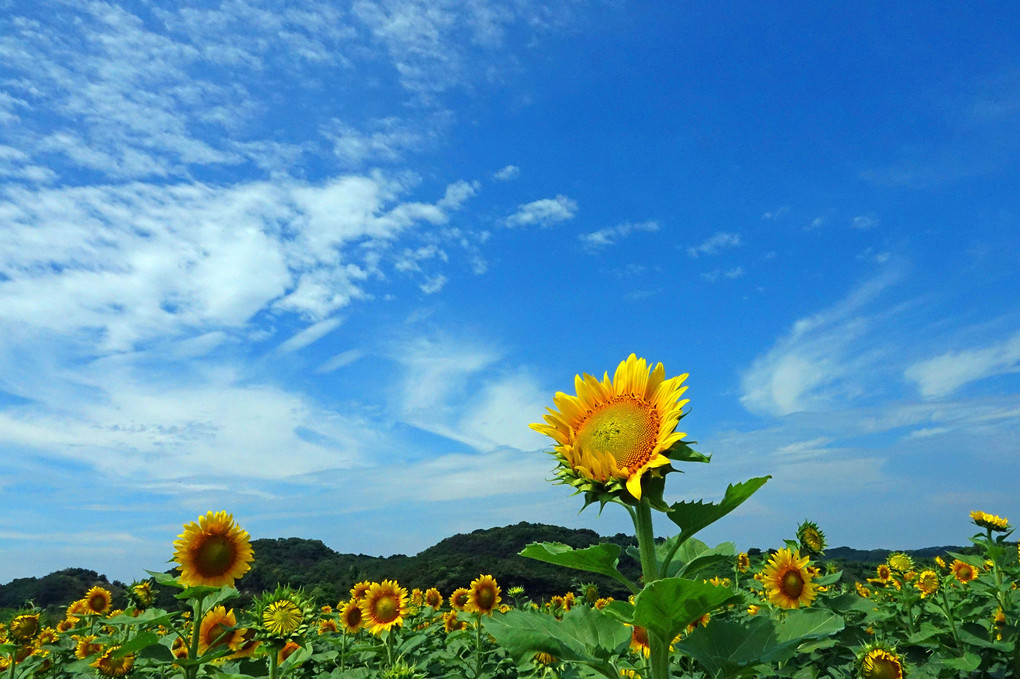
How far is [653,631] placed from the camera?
250 centimetres

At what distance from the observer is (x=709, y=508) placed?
2559 millimetres

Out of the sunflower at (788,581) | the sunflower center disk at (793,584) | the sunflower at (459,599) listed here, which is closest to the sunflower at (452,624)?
the sunflower at (459,599)

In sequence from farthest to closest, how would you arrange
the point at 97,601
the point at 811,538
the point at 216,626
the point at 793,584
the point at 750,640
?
the point at 97,601 → the point at 811,538 → the point at 793,584 → the point at 216,626 → the point at 750,640

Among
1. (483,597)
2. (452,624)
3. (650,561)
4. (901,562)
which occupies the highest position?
(650,561)

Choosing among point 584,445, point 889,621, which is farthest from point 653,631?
point 889,621

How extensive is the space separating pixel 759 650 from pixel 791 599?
14.3 feet

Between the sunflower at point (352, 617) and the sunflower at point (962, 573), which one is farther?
the sunflower at point (962, 573)

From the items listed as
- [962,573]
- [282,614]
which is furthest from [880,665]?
[962,573]

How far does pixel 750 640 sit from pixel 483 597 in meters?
8.07

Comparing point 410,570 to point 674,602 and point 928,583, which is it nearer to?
point 928,583

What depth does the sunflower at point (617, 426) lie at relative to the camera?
2.64 metres

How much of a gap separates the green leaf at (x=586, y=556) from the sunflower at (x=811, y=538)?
5.79 meters

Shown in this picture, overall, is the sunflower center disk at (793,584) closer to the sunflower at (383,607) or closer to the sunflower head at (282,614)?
the sunflower head at (282,614)

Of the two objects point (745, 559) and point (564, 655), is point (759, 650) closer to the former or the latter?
point (564, 655)
